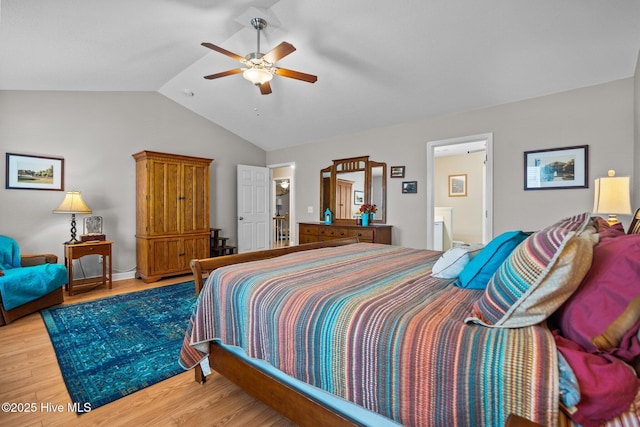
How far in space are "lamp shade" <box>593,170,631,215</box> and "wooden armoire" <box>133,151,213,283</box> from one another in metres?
5.06

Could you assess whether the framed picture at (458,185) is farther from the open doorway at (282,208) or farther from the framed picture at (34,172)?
the framed picture at (34,172)

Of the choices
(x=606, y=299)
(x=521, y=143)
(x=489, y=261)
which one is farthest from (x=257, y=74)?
(x=521, y=143)

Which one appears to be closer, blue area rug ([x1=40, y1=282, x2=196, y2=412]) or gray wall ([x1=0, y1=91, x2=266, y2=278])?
blue area rug ([x1=40, y1=282, x2=196, y2=412])

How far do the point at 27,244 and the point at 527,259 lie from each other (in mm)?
5379

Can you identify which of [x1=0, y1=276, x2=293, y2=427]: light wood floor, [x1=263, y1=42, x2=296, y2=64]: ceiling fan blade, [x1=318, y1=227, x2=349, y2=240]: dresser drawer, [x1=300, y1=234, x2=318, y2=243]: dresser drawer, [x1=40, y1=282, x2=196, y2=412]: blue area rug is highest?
[x1=263, y1=42, x2=296, y2=64]: ceiling fan blade

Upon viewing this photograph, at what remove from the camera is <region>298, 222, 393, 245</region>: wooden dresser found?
172 inches

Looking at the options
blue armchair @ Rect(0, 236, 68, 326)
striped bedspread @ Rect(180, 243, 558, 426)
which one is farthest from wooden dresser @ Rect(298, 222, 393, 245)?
blue armchair @ Rect(0, 236, 68, 326)

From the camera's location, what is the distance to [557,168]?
326 cm

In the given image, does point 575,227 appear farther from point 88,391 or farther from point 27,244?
point 27,244

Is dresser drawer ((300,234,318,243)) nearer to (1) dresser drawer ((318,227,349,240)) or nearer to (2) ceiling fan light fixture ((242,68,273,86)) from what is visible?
(1) dresser drawer ((318,227,349,240))

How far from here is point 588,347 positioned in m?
0.85

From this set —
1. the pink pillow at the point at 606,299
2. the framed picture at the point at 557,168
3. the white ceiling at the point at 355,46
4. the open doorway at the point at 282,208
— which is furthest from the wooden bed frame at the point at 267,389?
the open doorway at the point at 282,208

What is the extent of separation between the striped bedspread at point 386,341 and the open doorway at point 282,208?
4.52 metres

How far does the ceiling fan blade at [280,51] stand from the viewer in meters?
2.45
